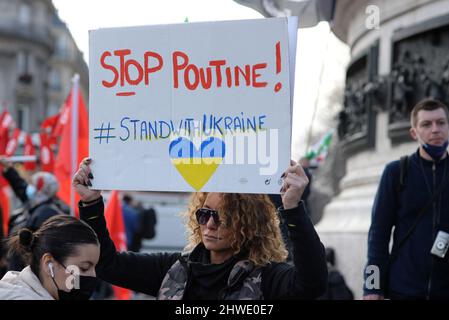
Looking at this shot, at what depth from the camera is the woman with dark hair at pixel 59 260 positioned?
109 inches

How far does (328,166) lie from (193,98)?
117ft

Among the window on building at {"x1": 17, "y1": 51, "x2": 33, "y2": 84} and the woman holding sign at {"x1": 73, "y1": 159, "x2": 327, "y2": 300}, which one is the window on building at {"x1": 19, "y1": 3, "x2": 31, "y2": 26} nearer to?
the window on building at {"x1": 17, "y1": 51, "x2": 33, "y2": 84}

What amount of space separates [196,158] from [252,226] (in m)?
0.33

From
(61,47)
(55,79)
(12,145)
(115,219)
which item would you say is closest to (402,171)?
(115,219)

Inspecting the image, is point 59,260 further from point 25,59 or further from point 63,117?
point 25,59

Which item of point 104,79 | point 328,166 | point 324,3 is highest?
point 324,3

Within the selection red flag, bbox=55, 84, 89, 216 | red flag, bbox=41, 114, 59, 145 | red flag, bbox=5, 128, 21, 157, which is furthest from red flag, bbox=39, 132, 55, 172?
red flag, bbox=55, 84, 89, 216

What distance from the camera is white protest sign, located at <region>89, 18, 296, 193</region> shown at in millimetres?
2871

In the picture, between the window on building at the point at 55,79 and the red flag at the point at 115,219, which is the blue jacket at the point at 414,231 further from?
the window on building at the point at 55,79

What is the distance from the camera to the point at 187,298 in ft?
9.55

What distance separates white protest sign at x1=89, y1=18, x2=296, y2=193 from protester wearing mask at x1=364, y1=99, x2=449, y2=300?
62.5 inches

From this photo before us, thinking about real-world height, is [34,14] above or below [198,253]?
above
